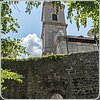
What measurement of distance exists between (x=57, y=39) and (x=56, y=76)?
913cm

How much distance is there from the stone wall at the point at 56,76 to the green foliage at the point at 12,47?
4.77 metres

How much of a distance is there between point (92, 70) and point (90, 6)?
579 centimetres

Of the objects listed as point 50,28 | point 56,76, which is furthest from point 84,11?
point 50,28

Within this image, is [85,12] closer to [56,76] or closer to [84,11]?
[84,11]

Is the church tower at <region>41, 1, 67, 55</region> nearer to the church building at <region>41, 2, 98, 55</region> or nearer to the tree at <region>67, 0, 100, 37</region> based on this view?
the church building at <region>41, 2, 98, 55</region>

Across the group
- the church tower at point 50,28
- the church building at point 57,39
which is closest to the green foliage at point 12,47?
the church building at point 57,39

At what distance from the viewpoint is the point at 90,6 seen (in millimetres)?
3752

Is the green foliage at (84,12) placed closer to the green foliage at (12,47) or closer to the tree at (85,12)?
the tree at (85,12)

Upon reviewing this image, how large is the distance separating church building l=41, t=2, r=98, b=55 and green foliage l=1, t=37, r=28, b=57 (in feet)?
40.2

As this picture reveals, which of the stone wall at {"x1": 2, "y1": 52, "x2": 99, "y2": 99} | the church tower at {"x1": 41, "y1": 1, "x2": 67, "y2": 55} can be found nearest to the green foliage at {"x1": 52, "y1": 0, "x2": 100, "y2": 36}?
the stone wall at {"x1": 2, "y1": 52, "x2": 99, "y2": 99}

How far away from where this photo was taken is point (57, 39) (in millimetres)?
18219

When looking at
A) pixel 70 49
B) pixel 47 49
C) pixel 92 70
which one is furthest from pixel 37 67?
pixel 47 49

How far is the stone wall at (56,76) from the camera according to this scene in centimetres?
898

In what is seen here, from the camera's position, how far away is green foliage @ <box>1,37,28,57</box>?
4066 mm
